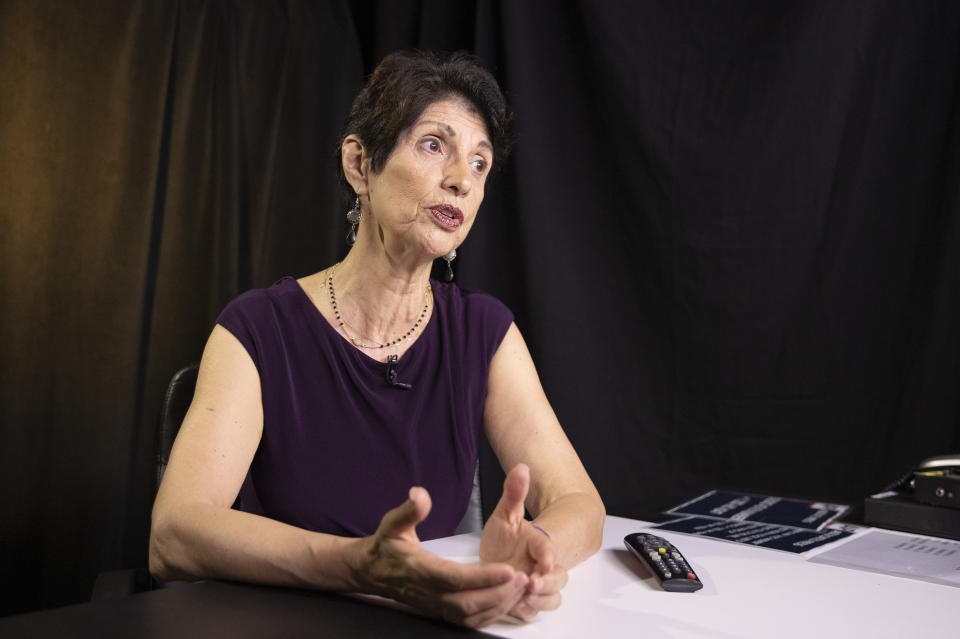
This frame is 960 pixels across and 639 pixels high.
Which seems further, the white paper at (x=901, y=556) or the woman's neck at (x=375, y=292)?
the woman's neck at (x=375, y=292)

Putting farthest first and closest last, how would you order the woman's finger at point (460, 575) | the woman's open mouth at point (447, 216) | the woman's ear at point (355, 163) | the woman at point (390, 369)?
the woman's ear at point (355, 163) < the woman's open mouth at point (447, 216) < the woman at point (390, 369) < the woman's finger at point (460, 575)

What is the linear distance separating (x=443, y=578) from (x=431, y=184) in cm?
93

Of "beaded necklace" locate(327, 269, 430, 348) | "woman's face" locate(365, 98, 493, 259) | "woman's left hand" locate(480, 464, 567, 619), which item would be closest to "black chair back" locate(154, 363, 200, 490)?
"beaded necklace" locate(327, 269, 430, 348)

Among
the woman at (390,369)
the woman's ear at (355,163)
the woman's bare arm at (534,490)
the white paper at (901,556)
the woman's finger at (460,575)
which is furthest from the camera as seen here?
the woman's ear at (355,163)

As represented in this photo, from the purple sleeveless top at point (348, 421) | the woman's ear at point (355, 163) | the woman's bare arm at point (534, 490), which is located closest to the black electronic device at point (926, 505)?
the woman's bare arm at point (534, 490)

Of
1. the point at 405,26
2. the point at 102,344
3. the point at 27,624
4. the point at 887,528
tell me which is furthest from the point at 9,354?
the point at 887,528

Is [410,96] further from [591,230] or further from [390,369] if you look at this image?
[591,230]

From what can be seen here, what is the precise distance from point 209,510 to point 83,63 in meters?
1.67

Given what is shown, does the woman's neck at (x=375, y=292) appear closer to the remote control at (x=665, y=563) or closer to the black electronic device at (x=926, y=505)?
the remote control at (x=665, y=563)

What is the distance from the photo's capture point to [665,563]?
1.10m

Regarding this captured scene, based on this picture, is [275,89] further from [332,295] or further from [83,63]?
[332,295]

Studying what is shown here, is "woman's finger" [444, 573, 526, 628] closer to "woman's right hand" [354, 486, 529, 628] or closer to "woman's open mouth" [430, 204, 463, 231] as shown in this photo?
"woman's right hand" [354, 486, 529, 628]

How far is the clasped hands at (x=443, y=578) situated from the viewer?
0.86 meters

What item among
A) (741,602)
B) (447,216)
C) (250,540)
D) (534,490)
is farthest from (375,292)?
(741,602)
